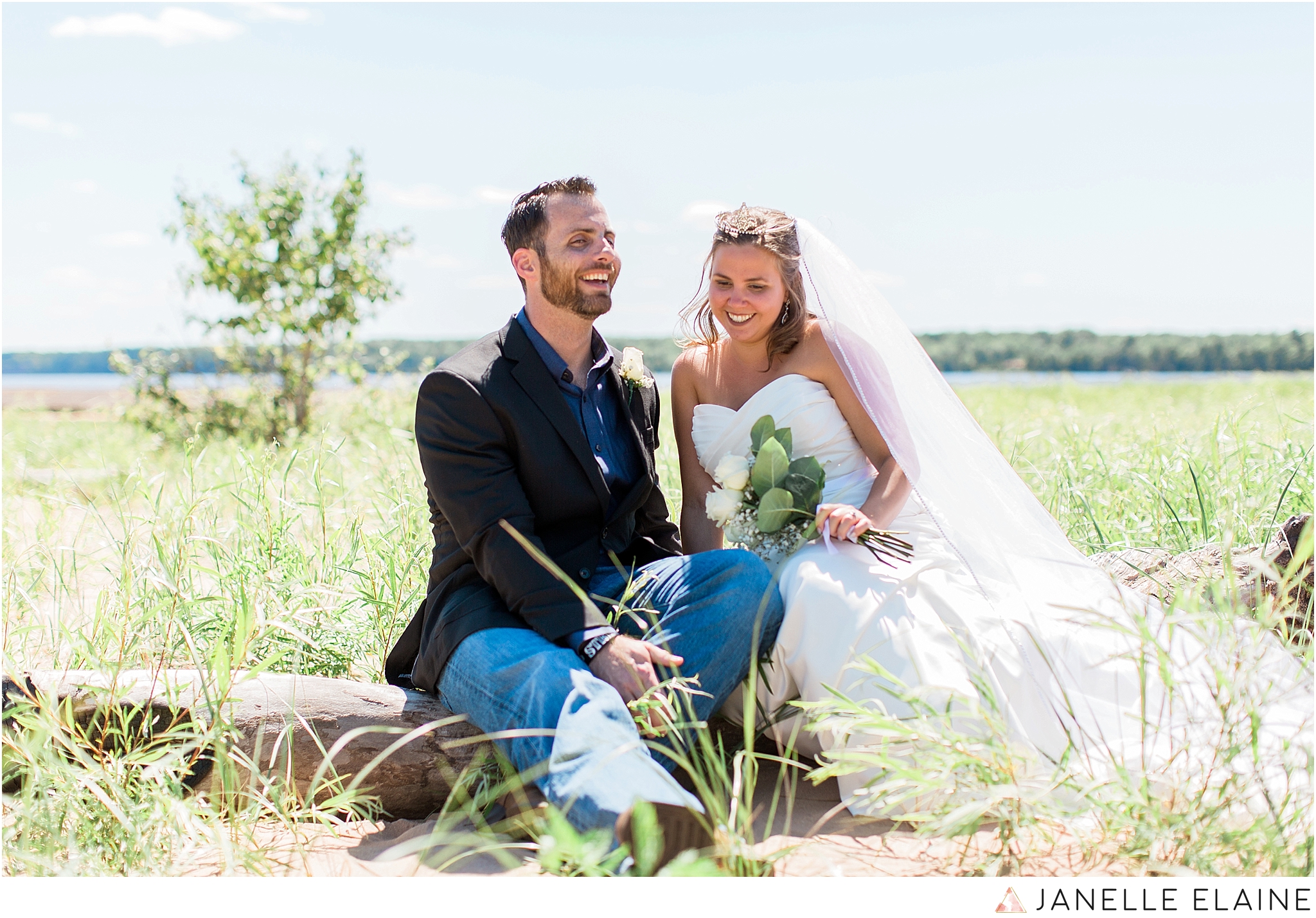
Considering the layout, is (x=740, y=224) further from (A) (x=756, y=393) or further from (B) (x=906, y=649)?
(B) (x=906, y=649)

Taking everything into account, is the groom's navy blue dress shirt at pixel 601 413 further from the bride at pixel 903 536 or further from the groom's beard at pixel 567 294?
the bride at pixel 903 536

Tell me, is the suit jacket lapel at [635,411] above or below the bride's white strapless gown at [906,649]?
above

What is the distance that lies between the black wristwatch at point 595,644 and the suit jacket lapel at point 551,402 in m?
0.57

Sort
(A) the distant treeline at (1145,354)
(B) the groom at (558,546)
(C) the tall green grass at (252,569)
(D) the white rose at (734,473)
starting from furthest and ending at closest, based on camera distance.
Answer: (A) the distant treeline at (1145,354) → (D) the white rose at (734,473) → (B) the groom at (558,546) → (C) the tall green grass at (252,569)

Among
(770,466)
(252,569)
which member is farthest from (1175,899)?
(252,569)

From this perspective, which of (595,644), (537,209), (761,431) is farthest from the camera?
(537,209)

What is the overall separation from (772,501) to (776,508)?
25mm

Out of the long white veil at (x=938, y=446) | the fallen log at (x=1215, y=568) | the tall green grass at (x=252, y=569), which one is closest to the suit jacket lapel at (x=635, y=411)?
the long white veil at (x=938, y=446)

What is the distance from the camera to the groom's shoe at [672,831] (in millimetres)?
2119

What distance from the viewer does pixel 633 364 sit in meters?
3.50

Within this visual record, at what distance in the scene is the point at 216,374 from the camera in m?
10.8

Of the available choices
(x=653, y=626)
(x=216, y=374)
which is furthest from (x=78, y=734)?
(x=216, y=374)

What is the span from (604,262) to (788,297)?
81cm

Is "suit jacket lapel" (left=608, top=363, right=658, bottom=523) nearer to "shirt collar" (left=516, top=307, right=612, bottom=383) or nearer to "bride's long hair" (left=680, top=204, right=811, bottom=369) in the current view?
"shirt collar" (left=516, top=307, right=612, bottom=383)
